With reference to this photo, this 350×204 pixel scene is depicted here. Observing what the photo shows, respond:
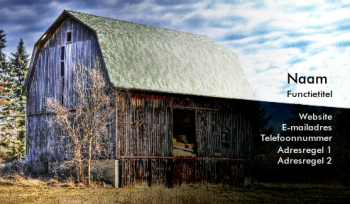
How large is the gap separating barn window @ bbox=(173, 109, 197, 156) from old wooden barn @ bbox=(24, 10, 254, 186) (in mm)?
62

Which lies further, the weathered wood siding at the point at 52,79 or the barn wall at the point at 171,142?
the weathered wood siding at the point at 52,79

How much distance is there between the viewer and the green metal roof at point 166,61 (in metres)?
23.9

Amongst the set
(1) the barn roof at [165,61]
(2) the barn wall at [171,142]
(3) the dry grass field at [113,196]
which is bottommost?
(3) the dry grass field at [113,196]

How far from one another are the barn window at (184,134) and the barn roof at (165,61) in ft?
6.63

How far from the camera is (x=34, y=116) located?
27344mm

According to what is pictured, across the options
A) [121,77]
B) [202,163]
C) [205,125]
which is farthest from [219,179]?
[121,77]

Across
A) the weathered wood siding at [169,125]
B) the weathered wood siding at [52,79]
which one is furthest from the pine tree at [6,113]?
the weathered wood siding at [169,125]

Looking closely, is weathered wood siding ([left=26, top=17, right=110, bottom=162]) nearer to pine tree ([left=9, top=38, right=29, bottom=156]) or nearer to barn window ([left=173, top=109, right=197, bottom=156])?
barn window ([left=173, top=109, right=197, bottom=156])

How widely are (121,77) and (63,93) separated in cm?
429

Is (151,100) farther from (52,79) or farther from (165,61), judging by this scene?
(52,79)

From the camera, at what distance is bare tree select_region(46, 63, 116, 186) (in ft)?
74.8

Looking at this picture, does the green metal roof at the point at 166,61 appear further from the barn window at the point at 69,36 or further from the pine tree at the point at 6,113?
the pine tree at the point at 6,113

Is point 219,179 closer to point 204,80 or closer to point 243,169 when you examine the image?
point 243,169

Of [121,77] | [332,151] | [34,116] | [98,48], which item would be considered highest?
[98,48]
